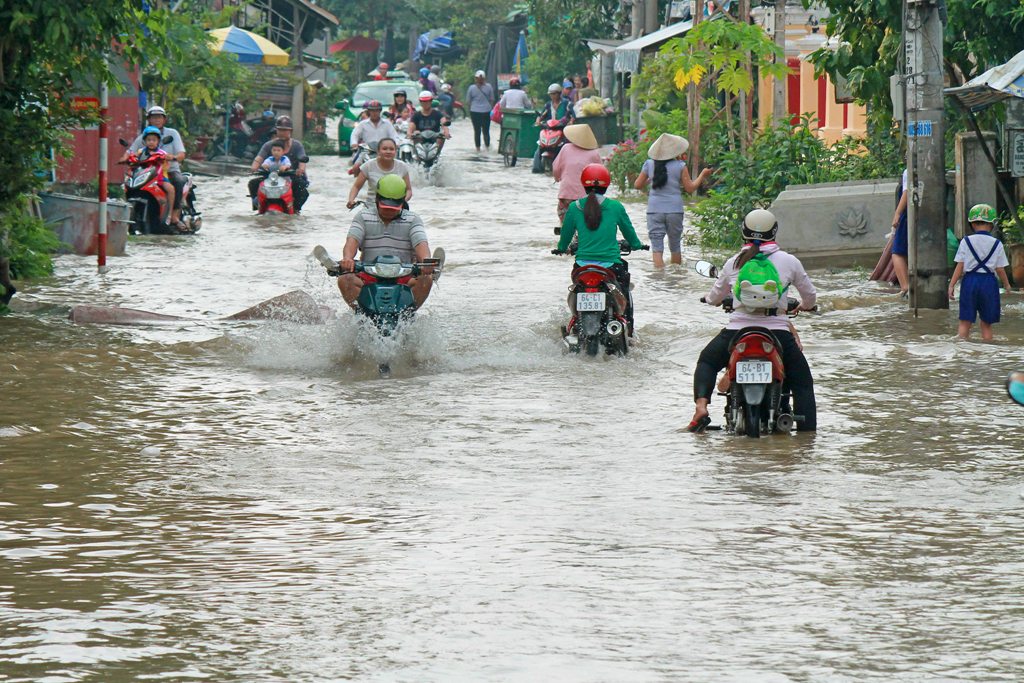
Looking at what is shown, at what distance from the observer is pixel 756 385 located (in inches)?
402

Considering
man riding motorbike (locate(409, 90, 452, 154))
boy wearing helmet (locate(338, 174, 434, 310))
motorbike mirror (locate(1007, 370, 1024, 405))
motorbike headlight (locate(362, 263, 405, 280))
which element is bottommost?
motorbike mirror (locate(1007, 370, 1024, 405))

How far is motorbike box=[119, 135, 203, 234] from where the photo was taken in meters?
23.2

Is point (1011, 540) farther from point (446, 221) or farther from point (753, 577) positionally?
point (446, 221)

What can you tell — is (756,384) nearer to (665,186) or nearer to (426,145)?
(665,186)

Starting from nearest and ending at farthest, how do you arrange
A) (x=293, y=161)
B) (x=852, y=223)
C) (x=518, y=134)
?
(x=852, y=223), (x=293, y=161), (x=518, y=134)

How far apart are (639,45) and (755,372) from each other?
23.4 metres

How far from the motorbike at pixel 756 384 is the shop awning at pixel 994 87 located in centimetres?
579

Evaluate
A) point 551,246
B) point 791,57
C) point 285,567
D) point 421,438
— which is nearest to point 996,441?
point 421,438

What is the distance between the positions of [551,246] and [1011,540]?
14276 mm

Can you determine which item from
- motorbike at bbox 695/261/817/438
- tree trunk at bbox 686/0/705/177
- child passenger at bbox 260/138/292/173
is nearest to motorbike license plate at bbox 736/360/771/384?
motorbike at bbox 695/261/817/438

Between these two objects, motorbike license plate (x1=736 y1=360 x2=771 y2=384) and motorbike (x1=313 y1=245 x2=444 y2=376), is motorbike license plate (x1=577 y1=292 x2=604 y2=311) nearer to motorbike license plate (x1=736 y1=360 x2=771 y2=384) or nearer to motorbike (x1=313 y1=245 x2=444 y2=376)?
motorbike (x1=313 y1=245 x2=444 y2=376)

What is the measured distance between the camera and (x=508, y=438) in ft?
33.9

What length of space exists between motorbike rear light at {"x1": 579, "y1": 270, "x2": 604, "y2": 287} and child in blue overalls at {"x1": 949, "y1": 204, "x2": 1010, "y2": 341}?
9.53 ft

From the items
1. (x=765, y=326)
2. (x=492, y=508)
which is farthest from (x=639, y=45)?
(x=492, y=508)
